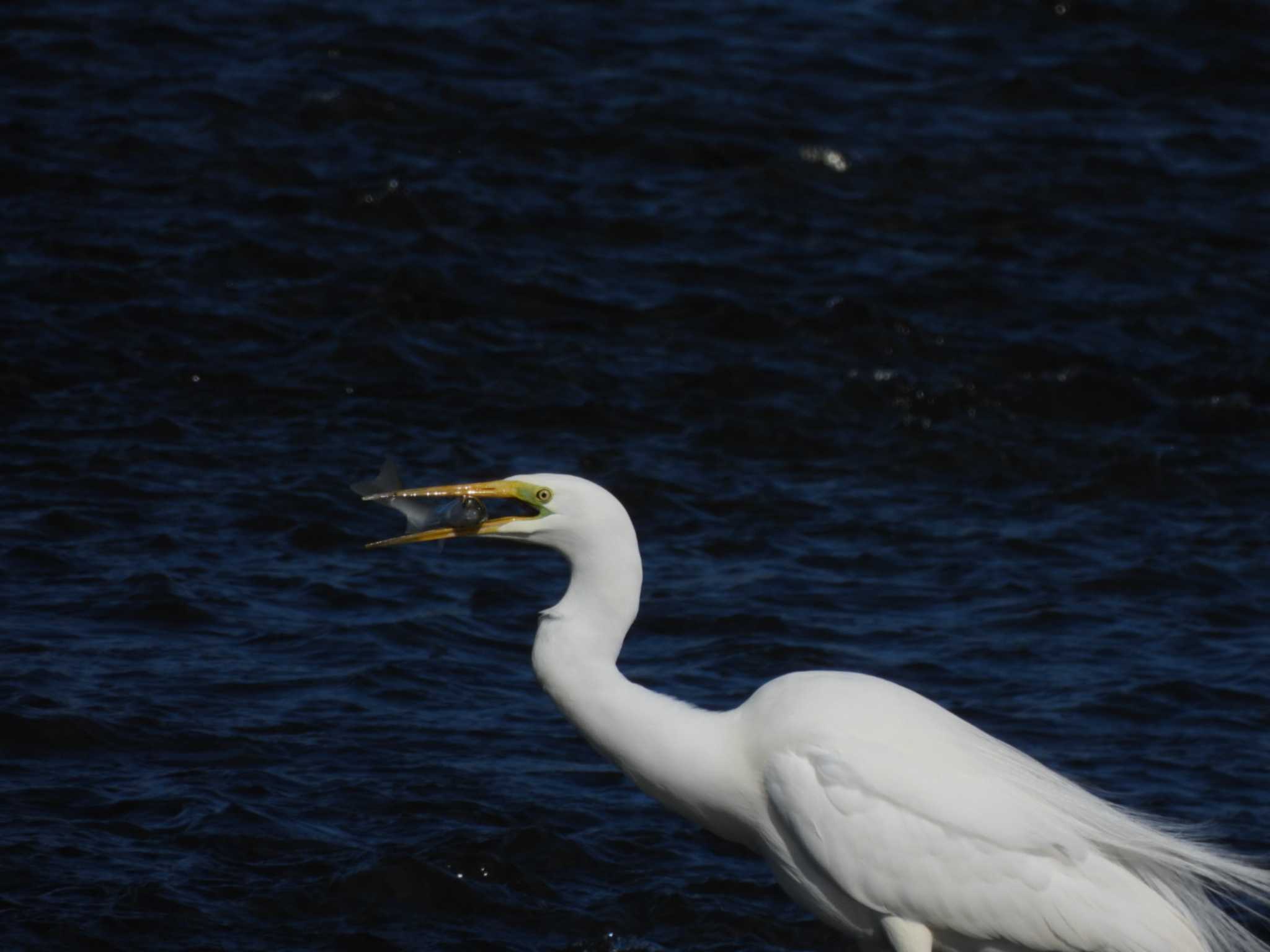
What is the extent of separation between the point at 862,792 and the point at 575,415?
17.5 ft

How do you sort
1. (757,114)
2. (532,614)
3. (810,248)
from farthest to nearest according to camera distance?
(757,114) → (810,248) → (532,614)

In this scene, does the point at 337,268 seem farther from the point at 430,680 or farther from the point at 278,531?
the point at 430,680

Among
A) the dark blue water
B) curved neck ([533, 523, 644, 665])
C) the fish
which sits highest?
the fish

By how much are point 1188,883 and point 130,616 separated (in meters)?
4.31

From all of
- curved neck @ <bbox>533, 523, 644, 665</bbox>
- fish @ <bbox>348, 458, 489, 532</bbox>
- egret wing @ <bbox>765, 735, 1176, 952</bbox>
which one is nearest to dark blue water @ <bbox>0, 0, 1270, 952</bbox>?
egret wing @ <bbox>765, 735, 1176, 952</bbox>

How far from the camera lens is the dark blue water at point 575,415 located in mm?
6637

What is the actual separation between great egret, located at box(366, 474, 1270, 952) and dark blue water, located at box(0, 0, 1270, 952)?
102 cm

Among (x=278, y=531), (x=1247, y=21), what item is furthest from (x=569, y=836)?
(x=1247, y=21)

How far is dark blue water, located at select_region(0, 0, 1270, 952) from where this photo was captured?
261 inches

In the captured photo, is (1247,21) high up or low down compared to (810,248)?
up

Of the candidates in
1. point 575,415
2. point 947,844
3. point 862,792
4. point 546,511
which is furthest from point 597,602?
point 575,415

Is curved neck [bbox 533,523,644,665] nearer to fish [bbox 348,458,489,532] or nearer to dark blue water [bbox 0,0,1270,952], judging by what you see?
fish [bbox 348,458,489,532]

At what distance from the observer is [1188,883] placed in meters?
5.55

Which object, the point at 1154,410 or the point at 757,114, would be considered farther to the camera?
the point at 757,114
